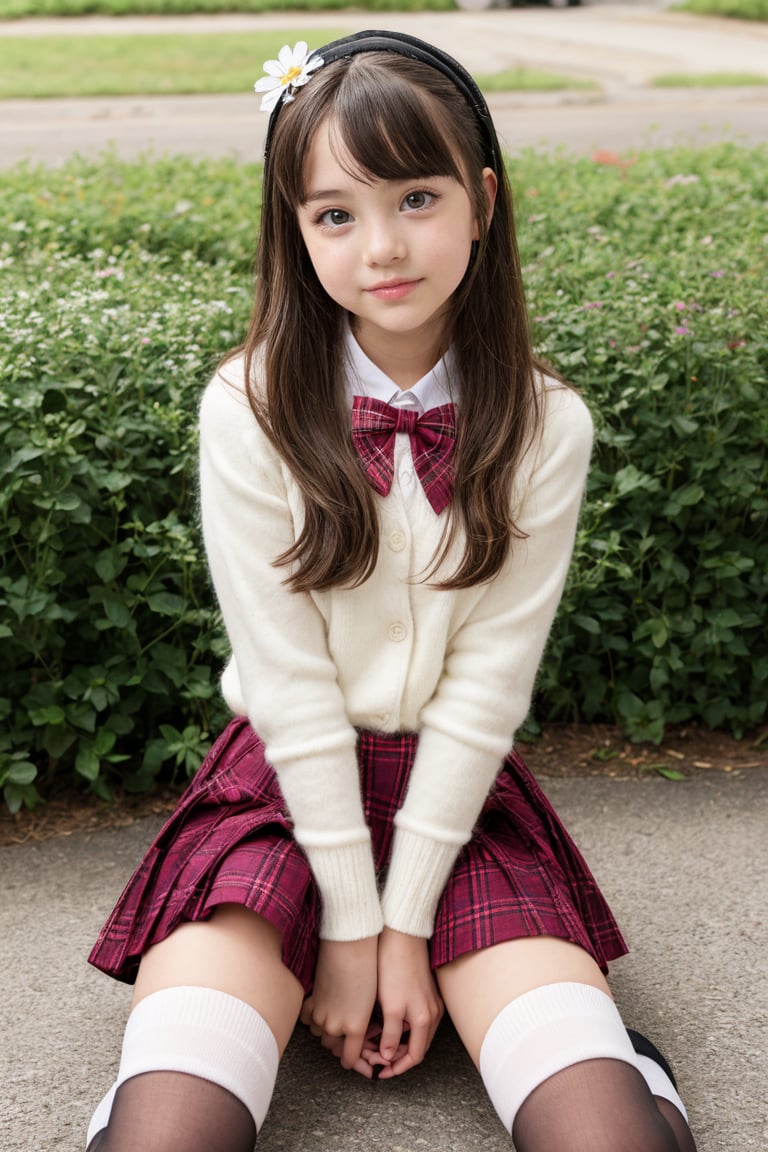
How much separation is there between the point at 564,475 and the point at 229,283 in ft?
5.15

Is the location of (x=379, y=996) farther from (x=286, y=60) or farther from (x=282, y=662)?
(x=286, y=60)

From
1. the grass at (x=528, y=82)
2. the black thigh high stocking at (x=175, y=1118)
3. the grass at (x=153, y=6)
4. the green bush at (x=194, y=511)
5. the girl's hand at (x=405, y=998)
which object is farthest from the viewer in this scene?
the grass at (x=153, y=6)

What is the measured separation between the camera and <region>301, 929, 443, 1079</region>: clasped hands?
5.86 ft

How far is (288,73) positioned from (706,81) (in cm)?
1196

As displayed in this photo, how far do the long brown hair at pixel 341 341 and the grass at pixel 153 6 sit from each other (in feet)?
53.7

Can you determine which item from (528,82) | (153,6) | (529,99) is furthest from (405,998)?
(153,6)

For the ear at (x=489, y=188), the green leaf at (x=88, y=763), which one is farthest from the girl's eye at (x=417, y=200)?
the green leaf at (x=88, y=763)

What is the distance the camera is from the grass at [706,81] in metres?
12.6

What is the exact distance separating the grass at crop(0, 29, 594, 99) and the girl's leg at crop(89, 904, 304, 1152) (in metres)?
11.1

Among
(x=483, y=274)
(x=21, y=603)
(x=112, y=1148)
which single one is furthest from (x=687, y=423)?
(x=112, y=1148)

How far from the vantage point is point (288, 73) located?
5.82 feet

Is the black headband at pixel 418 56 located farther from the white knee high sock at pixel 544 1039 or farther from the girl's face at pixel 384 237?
the white knee high sock at pixel 544 1039

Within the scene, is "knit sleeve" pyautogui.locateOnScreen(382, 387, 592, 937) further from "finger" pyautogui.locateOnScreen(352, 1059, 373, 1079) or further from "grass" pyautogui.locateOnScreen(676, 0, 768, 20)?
"grass" pyautogui.locateOnScreen(676, 0, 768, 20)

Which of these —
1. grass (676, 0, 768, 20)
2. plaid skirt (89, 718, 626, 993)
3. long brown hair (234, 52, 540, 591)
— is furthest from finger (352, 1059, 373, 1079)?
grass (676, 0, 768, 20)
